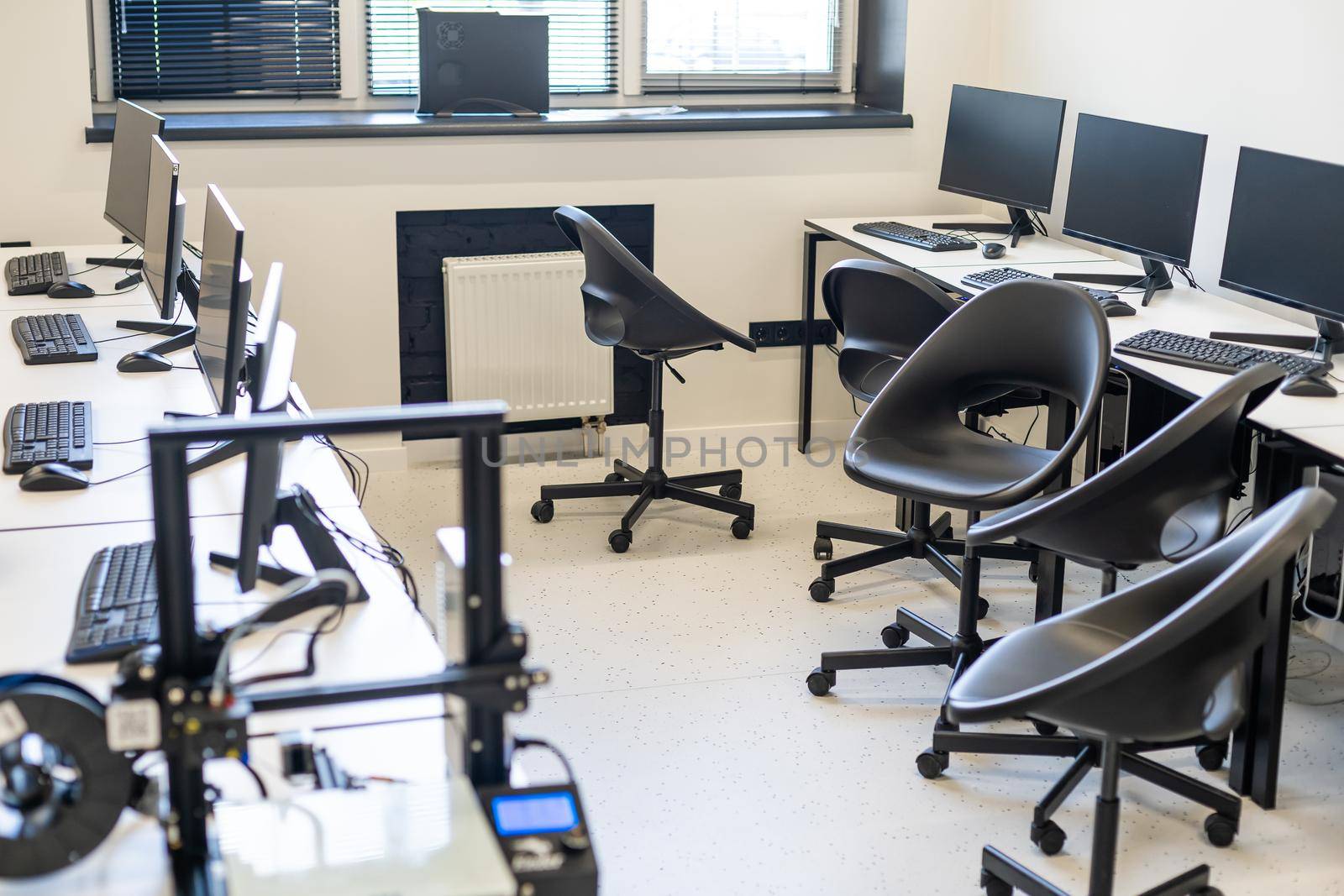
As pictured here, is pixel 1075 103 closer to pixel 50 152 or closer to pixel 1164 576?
pixel 1164 576

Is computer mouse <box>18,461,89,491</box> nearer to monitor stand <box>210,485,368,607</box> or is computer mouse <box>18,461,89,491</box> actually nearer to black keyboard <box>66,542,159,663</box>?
black keyboard <box>66,542,159,663</box>

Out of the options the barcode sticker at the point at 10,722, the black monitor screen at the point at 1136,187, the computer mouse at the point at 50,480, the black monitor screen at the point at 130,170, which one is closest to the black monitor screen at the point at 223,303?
the computer mouse at the point at 50,480

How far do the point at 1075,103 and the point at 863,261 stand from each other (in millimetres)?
1451

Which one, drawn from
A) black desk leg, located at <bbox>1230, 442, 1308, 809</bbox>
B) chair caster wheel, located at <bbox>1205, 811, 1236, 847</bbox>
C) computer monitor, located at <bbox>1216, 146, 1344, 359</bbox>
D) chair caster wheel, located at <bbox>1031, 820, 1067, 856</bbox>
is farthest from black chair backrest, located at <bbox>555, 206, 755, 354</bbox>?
chair caster wheel, located at <bbox>1205, 811, 1236, 847</bbox>

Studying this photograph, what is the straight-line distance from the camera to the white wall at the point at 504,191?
4199 mm

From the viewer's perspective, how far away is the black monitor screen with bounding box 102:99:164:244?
3594mm

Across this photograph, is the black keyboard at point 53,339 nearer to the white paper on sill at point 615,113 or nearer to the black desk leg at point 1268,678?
the white paper on sill at point 615,113

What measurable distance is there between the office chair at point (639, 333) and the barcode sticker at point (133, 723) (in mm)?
2642

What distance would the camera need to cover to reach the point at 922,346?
3082mm

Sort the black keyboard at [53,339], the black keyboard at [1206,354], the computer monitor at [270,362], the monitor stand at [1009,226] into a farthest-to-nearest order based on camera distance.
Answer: the monitor stand at [1009,226] → the black keyboard at [53,339] → the black keyboard at [1206,354] → the computer monitor at [270,362]

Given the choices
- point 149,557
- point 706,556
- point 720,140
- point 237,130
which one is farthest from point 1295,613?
point 237,130

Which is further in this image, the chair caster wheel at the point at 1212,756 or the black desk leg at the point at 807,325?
the black desk leg at the point at 807,325

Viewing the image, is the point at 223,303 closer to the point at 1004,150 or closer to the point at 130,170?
the point at 130,170

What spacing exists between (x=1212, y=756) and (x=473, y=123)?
2.86 m
